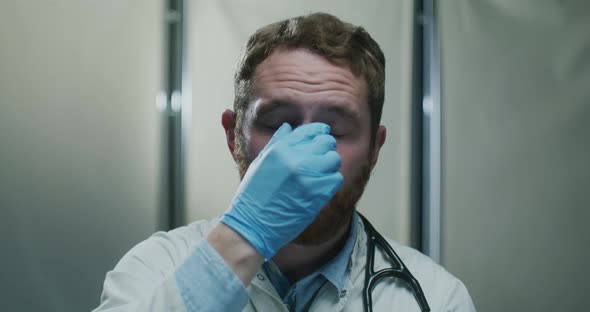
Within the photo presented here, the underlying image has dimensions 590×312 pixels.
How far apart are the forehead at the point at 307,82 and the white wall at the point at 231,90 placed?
2.09ft

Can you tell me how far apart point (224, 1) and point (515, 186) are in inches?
48.2

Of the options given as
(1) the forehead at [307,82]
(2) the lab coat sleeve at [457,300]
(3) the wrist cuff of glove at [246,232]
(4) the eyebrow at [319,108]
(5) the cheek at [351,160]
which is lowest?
(2) the lab coat sleeve at [457,300]

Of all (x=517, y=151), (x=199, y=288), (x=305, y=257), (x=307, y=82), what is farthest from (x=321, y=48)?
(x=517, y=151)

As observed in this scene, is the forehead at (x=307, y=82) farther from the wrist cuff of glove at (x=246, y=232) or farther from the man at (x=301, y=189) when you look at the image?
the wrist cuff of glove at (x=246, y=232)

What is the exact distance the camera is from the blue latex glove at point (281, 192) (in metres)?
0.73

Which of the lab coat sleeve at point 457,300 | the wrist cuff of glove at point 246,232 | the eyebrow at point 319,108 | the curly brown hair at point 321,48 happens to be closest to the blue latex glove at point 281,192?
the wrist cuff of glove at point 246,232

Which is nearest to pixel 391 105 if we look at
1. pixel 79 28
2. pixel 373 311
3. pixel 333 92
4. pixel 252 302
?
pixel 333 92

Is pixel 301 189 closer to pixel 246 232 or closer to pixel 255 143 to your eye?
pixel 246 232

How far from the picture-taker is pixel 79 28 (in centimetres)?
151

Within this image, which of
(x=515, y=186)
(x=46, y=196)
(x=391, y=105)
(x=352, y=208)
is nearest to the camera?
(x=352, y=208)

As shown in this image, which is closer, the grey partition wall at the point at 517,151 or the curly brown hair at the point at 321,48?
the curly brown hair at the point at 321,48

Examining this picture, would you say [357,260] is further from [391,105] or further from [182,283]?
[391,105]

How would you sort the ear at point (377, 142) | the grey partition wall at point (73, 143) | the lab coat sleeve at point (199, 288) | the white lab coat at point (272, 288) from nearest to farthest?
the lab coat sleeve at point (199, 288)
the white lab coat at point (272, 288)
the ear at point (377, 142)
the grey partition wall at point (73, 143)

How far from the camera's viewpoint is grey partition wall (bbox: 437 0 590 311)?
1.46m
